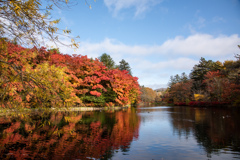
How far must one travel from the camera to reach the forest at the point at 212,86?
2625 centimetres

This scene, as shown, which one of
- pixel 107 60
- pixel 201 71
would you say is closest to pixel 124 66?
pixel 107 60

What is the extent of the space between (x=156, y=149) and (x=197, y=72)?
4464 centimetres

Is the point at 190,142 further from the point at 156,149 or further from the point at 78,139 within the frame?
the point at 78,139

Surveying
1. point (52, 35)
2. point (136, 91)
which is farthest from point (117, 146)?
point (136, 91)

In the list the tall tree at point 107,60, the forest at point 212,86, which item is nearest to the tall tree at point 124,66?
the tall tree at point 107,60

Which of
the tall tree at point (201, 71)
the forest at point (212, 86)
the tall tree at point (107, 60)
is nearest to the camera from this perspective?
the forest at point (212, 86)

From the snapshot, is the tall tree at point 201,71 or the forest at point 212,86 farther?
the tall tree at point 201,71

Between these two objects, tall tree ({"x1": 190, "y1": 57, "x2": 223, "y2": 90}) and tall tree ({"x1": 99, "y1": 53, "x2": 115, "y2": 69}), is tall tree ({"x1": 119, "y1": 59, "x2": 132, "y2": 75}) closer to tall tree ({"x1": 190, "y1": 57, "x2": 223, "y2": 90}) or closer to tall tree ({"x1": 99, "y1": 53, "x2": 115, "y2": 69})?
tall tree ({"x1": 99, "y1": 53, "x2": 115, "y2": 69})

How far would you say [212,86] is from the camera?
3322cm

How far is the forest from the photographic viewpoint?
86.1 ft

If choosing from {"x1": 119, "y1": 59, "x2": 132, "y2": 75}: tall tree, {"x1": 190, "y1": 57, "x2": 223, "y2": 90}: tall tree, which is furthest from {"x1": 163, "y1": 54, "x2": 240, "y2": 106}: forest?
{"x1": 119, "y1": 59, "x2": 132, "y2": 75}: tall tree

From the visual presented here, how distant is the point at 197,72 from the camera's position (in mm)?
46938

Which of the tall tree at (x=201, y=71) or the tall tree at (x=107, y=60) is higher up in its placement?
the tall tree at (x=107, y=60)

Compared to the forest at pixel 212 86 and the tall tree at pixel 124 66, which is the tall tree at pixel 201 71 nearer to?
the forest at pixel 212 86
